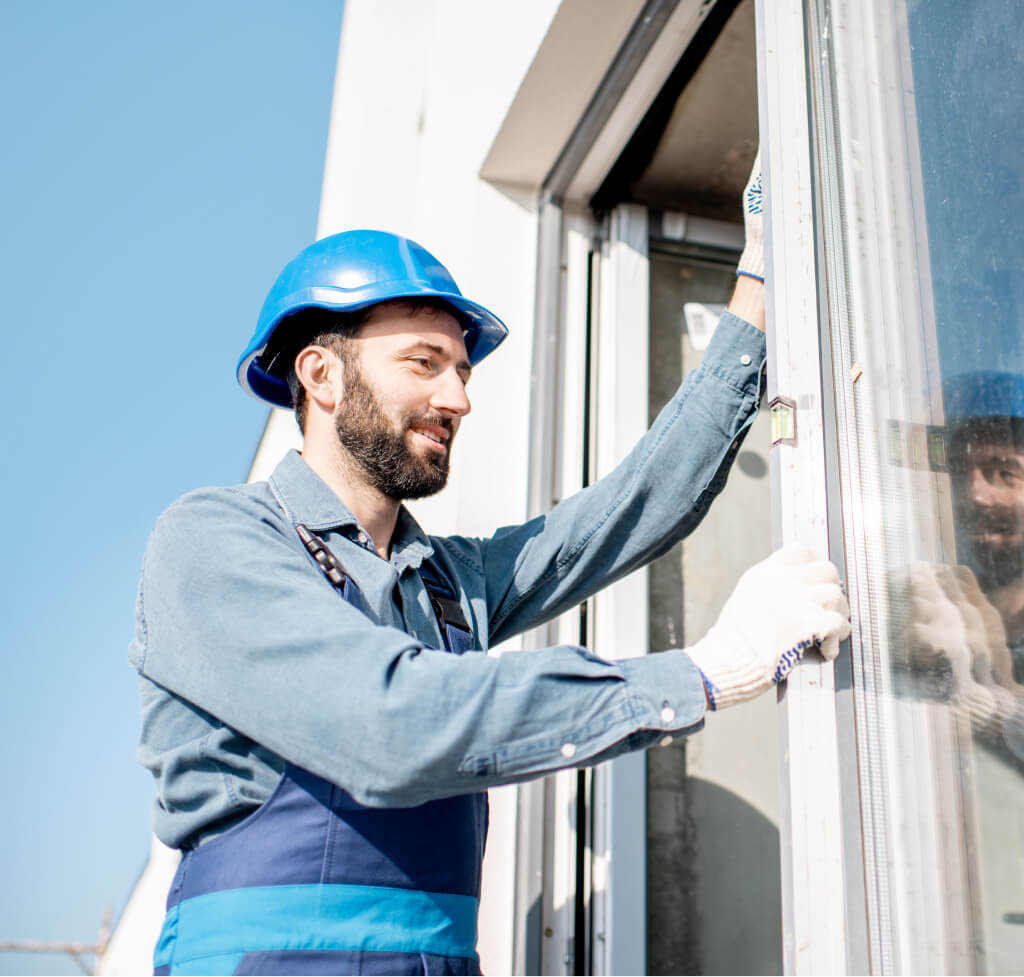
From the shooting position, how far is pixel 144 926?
390cm

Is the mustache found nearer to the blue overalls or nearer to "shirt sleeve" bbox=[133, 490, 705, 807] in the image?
"shirt sleeve" bbox=[133, 490, 705, 807]

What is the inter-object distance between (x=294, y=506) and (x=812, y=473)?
2.62ft

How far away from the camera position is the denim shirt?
1045 mm

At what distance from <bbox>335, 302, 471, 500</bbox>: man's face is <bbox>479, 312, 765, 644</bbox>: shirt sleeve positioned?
226 mm

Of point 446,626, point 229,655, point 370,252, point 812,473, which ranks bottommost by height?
point 229,655

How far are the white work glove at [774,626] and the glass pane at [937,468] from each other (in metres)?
0.06

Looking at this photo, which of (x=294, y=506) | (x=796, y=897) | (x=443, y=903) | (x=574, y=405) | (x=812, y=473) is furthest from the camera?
(x=574, y=405)

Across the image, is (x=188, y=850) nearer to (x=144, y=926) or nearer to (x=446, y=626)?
(x=446, y=626)

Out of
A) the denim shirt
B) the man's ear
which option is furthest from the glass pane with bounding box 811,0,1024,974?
the man's ear

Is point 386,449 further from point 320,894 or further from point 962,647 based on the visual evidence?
point 962,647

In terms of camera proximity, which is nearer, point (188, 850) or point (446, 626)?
point (188, 850)

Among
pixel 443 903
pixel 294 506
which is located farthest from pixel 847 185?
pixel 443 903

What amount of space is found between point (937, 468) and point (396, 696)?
25.3 inches

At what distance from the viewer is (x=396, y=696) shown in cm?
104
